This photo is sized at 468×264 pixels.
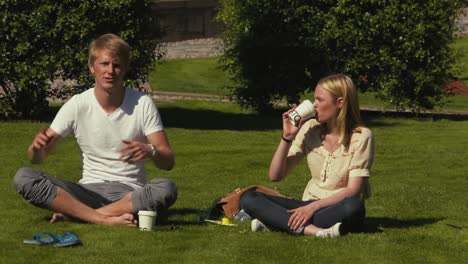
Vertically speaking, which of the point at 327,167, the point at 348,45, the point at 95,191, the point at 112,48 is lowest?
the point at 348,45

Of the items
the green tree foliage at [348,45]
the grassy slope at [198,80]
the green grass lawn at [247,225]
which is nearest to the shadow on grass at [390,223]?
the green grass lawn at [247,225]

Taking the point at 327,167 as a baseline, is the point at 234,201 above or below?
below

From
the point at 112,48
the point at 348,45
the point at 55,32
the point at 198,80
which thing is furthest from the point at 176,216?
the point at 198,80

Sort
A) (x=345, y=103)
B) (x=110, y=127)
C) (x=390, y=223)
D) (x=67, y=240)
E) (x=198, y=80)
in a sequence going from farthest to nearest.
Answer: (x=198, y=80) < (x=390, y=223) < (x=110, y=127) < (x=345, y=103) < (x=67, y=240)

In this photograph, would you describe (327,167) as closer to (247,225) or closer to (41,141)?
(247,225)

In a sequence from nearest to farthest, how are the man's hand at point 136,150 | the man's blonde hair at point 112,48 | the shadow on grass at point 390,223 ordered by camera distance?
the man's hand at point 136,150 < the man's blonde hair at point 112,48 < the shadow on grass at point 390,223

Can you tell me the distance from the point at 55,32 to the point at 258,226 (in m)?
11.4

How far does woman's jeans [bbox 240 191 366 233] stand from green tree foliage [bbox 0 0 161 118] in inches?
427

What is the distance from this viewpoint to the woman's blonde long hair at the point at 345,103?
7961 mm

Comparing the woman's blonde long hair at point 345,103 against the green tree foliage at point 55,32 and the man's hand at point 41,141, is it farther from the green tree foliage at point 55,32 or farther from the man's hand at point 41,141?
the green tree foliage at point 55,32

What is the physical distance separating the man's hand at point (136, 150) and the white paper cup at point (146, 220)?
42 cm

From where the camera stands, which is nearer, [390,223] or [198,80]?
[390,223]

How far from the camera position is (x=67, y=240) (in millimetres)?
7367

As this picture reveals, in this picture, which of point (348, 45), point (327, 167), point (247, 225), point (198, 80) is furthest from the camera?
point (198, 80)
